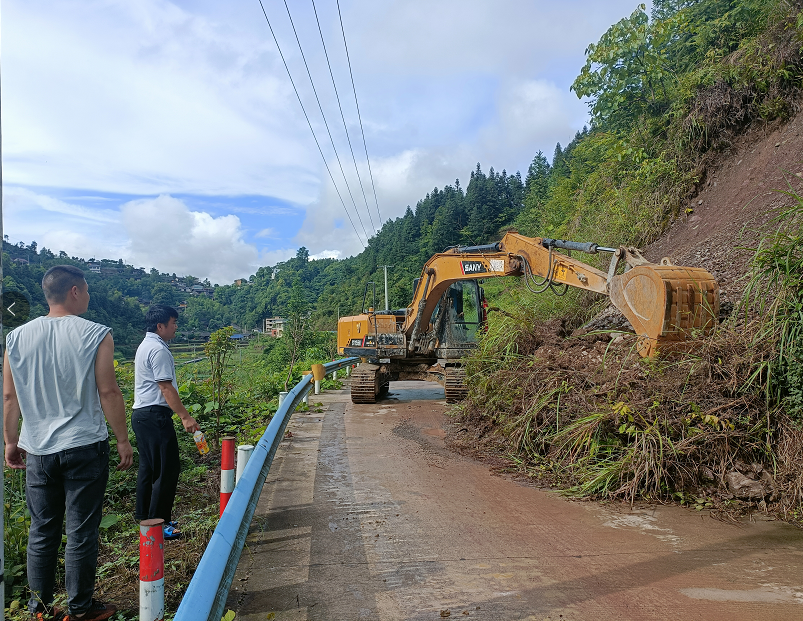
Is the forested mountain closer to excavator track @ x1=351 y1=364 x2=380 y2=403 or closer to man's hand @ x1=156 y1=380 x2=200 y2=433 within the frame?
excavator track @ x1=351 y1=364 x2=380 y2=403

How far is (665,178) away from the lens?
1351 centimetres

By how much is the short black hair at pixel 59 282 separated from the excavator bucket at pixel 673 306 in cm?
550

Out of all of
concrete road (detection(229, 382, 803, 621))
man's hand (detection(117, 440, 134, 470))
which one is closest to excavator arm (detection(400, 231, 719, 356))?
concrete road (detection(229, 382, 803, 621))

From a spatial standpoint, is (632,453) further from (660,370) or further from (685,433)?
(660,370)

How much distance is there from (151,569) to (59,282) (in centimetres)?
208

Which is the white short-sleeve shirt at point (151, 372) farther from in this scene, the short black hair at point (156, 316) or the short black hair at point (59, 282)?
the short black hair at point (59, 282)

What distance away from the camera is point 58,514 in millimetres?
3512

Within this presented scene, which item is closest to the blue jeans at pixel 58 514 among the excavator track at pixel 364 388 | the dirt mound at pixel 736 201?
the dirt mound at pixel 736 201

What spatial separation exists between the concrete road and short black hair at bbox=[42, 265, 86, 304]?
2.18 meters

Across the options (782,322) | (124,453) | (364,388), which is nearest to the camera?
(124,453)

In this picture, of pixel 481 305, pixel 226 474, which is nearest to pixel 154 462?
pixel 226 474

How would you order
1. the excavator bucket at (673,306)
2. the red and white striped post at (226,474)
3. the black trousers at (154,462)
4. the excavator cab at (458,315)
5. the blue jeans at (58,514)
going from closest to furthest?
the blue jeans at (58,514) → the red and white striped post at (226,474) → the black trousers at (154,462) → the excavator bucket at (673,306) → the excavator cab at (458,315)

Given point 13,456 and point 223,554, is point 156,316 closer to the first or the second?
point 13,456

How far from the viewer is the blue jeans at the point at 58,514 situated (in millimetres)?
3432
